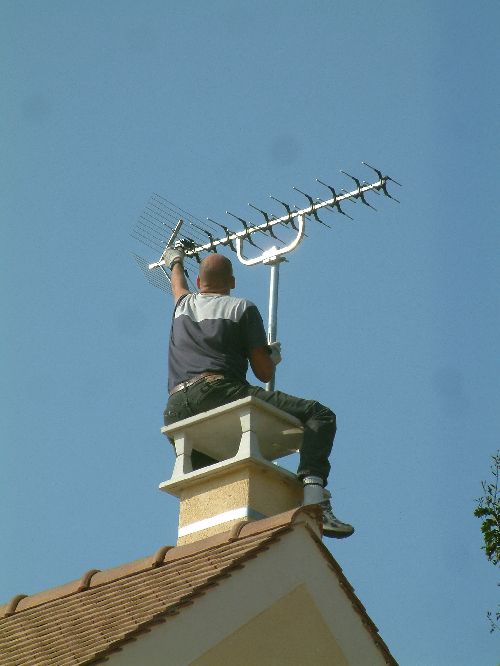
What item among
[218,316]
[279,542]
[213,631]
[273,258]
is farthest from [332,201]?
[213,631]

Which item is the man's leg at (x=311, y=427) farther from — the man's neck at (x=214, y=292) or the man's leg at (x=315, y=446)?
the man's neck at (x=214, y=292)

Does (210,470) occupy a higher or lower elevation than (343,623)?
higher

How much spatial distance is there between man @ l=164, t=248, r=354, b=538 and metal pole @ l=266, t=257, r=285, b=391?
0.39 metres

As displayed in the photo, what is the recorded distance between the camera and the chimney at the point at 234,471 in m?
10.8

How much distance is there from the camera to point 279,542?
31.4 ft

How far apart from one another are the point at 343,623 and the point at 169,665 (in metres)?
1.79

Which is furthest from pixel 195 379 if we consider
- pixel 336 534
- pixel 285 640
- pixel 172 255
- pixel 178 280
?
pixel 285 640

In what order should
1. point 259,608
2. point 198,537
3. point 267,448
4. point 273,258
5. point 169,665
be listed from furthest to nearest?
point 273,258, point 267,448, point 198,537, point 259,608, point 169,665

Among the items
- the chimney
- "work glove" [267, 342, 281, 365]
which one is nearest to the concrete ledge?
the chimney

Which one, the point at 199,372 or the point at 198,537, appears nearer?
the point at 198,537

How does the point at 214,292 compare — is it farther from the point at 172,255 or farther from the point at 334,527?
the point at 334,527

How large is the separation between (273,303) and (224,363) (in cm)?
129

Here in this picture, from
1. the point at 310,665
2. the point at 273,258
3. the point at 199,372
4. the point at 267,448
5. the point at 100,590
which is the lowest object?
the point at 310,665

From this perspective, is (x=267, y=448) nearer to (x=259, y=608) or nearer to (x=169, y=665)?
(x=259, y=608)
